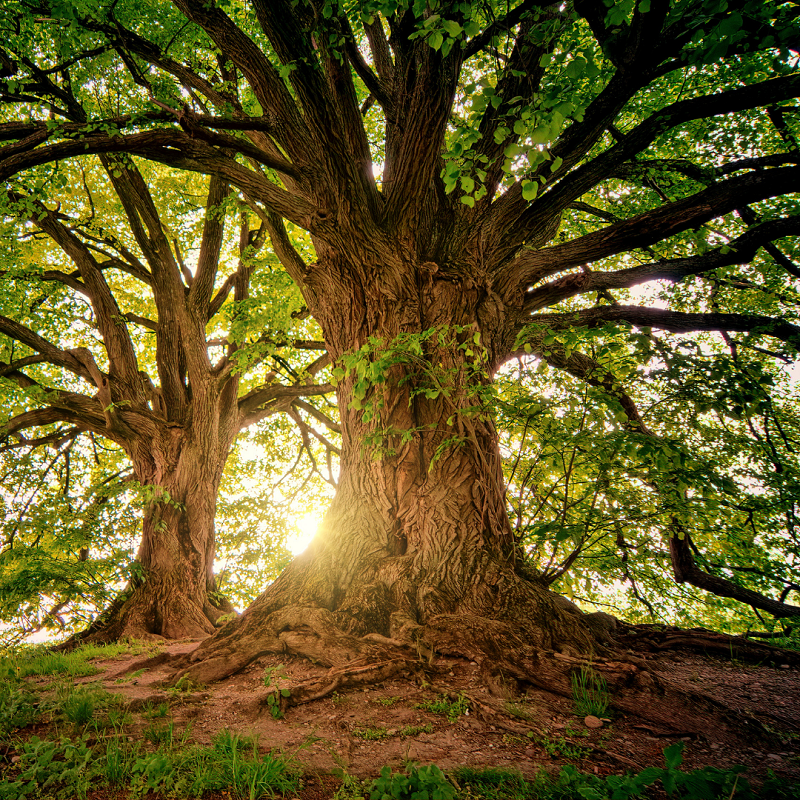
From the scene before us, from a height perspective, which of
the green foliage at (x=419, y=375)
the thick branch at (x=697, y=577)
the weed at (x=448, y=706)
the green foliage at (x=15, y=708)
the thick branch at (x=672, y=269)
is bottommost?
the green foliage at (x=15, y=708)

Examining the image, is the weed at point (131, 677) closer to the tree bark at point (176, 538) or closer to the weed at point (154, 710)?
the weed at point (154, 710)

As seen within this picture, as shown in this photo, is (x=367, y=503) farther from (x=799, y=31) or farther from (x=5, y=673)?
(x=799, y=31)

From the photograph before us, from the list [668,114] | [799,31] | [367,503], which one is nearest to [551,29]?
[799,31]

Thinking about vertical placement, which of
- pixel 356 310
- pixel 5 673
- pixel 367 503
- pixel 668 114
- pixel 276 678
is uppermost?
pixel 668 114

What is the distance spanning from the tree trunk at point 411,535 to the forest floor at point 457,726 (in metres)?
0.30

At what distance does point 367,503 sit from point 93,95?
23.7 ft

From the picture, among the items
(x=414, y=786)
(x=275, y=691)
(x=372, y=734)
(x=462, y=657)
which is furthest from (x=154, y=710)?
(x=462, y=657)

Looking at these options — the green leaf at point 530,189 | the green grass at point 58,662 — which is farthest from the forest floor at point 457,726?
the green leaf at point 530,189

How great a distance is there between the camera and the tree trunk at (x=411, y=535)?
2.98 metres

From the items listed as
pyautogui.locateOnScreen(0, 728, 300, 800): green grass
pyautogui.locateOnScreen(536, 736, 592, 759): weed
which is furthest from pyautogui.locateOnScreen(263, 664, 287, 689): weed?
pyautogui.locateOnScreen(536, 736, 592, 759): weed

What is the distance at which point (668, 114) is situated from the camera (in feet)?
12.2

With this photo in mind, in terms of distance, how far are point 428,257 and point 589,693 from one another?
3.79m

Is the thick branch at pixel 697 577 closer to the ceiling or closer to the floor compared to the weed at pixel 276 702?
closer to the ceiling

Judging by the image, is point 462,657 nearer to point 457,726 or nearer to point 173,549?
point 457,726
